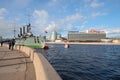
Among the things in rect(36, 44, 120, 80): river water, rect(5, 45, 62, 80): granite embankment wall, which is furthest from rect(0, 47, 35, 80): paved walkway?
rect(36, 44, 120, 80): river water

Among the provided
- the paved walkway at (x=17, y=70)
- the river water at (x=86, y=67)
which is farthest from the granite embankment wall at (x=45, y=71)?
the river water at (x=86, y=67)

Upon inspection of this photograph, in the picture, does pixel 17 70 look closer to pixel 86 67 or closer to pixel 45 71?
pixel 45 71

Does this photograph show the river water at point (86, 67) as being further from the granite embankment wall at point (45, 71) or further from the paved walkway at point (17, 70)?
the granite embankment wall at point (45, 71)

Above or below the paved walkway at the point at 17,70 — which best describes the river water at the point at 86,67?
below

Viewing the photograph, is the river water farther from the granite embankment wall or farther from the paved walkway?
the granite embankment wall

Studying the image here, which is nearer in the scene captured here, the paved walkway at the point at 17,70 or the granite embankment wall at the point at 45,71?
the granite embankment wall at the point at 45,71

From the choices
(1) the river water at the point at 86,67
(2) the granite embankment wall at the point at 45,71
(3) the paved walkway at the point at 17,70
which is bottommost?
(1) the river water at the point at 86,67

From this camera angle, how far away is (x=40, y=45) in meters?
81.4

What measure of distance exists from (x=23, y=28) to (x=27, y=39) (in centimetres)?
2416

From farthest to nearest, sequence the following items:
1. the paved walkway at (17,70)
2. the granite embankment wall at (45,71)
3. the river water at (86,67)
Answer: the river water at (86,67)
the paved walkway at (17,70)
the granite embankment wall at (45,71)

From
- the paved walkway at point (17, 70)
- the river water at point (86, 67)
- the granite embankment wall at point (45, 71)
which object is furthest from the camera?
the river water at point (86, 67)

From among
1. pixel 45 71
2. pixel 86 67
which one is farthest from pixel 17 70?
pixel 86 67

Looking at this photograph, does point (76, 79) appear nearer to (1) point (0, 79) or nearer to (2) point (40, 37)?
(1) point (0, 79)

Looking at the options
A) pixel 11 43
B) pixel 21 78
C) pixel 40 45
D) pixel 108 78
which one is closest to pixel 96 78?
pixel 108 78
